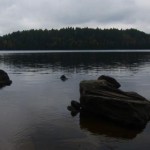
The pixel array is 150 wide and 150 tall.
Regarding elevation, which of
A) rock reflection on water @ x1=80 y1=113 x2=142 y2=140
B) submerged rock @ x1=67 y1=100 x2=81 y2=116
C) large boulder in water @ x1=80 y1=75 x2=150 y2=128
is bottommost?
rock reflection on water @ x1=80 y1=113 x2=142 y2=140

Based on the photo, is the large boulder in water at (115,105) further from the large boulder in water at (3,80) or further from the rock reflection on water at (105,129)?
the large boulder in water at (3,80)

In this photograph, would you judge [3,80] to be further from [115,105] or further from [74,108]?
[115,105]

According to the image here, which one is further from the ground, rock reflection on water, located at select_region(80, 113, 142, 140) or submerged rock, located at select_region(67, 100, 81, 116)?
submerged rock, located at select_region(67, 100, 81, 116)

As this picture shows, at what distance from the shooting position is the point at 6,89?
60.3 meters

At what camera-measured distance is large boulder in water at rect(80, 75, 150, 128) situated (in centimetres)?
3366

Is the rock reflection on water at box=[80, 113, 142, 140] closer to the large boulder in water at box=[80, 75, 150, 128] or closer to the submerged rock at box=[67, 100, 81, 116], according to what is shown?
the large boulder in water at box=[80, 75, 150, 128]

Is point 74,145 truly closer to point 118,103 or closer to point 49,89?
point 118,103

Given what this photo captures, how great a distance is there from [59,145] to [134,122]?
9.52m

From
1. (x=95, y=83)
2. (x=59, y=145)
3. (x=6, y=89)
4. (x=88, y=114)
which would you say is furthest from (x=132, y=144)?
(x=6, y=89)

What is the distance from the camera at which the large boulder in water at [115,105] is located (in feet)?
110

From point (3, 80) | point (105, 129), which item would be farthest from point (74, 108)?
point (3, 80)

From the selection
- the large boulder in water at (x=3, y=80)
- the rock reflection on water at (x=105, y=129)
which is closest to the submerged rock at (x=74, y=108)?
the rock reflection on water at (x=105, y=129)

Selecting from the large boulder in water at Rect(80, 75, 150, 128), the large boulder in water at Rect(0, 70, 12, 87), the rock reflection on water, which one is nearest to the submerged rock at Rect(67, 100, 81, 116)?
the large boulder in water at Rect(80, 75, 150, 128)

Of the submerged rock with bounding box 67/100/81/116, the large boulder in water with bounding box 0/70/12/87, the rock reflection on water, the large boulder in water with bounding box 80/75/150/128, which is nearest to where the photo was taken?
the rock reflection on water
